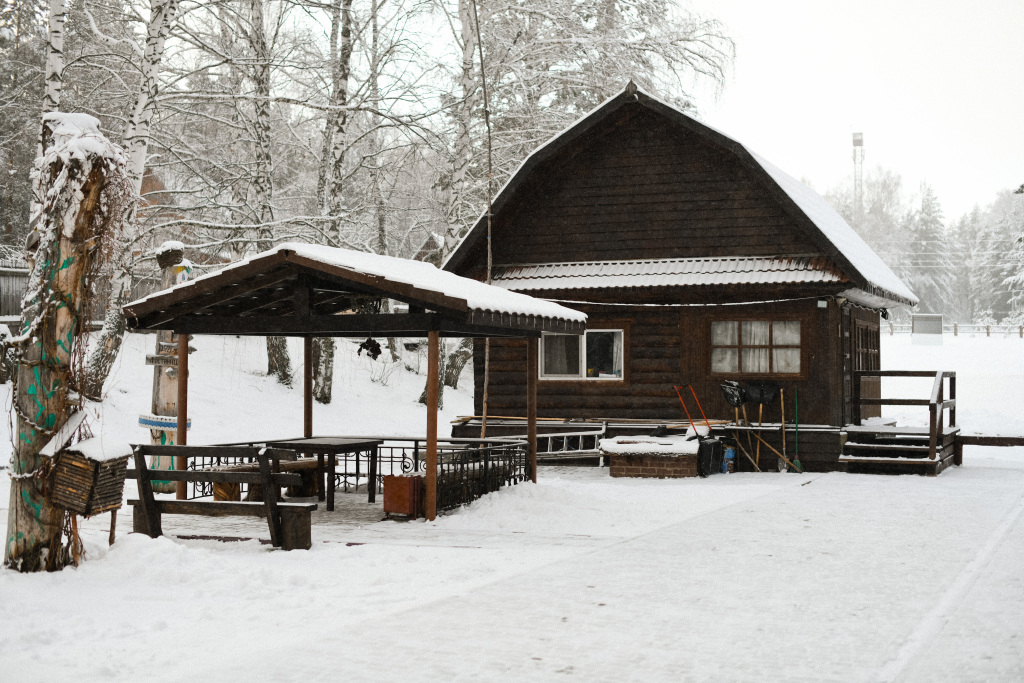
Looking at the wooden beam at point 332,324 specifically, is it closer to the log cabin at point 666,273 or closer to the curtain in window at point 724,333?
the log cabin at point 666,273

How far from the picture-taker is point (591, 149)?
1925cm

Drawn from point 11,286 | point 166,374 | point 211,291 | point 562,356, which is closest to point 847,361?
point 562,356

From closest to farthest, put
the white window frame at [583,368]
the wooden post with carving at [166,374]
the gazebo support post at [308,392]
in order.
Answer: the wooden post with carving at [166,374] < the gazebo support post at [308,392] < the white window frame at [583,368]

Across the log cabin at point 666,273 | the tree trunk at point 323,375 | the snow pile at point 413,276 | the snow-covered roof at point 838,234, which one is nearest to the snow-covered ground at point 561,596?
the snow pile at point 413,276

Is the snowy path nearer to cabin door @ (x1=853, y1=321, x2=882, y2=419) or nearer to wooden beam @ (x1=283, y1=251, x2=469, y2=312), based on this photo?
wooden beam @ (x1=283, y1=251, x2=469, y2=312)

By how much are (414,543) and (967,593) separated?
4.59m

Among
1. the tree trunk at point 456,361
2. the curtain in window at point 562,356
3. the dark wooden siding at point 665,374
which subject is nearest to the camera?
the dark wooden siding at point 665,374

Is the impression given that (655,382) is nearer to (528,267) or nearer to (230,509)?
(528,267)

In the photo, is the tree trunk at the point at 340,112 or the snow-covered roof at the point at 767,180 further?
the tree trunk at the point at 340,112

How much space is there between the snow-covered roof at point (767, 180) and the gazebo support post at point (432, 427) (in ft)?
26.8

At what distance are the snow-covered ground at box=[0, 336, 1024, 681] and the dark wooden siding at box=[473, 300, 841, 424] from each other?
13.2 feet

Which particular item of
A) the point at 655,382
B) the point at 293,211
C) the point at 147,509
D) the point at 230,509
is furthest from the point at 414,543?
the point at 293,211

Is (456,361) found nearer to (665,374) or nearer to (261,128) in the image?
(261,128)

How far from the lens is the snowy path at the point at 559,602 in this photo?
5844 millimetres
